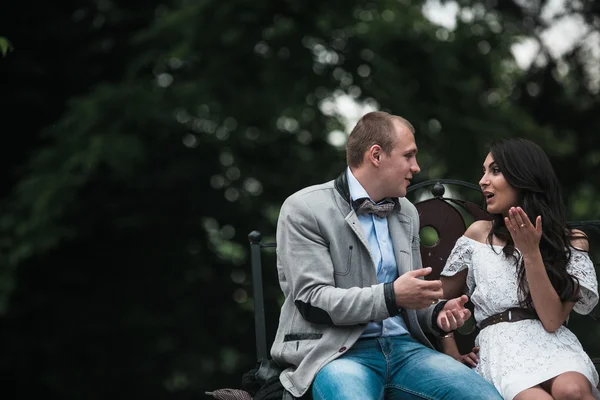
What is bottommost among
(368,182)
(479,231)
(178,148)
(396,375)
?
(178,148)

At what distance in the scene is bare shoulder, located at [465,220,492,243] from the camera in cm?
396

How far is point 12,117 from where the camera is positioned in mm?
8633

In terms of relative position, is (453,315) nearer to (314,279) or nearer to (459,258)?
(459,258)

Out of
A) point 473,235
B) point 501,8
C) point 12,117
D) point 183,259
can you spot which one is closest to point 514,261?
point 473,235

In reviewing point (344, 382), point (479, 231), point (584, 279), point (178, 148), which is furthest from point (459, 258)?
point (178, 148)

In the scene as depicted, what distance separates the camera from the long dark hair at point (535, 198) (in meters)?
3.74

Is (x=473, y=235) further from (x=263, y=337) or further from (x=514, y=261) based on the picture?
(x=263, y=337)

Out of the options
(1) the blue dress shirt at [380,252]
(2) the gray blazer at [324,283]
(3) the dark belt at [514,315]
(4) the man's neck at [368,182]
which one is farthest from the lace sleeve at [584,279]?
(4) the man's neck at [368,182]

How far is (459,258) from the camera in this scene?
3941mm

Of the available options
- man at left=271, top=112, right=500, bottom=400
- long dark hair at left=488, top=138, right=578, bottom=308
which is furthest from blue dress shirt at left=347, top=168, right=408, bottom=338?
long dark hair at left=488, top=138, right=578, bottom=308

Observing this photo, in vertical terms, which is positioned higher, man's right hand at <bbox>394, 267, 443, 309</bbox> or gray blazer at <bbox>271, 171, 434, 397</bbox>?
man's right hand at <bbox>394, 267, 443, 309</bbox>

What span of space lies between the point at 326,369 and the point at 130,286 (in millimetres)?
5342

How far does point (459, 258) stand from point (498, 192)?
1.06 feet

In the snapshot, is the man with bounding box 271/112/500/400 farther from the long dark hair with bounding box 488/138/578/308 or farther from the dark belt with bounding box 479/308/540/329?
the long dark hair with bounding box 488/138/578/308
